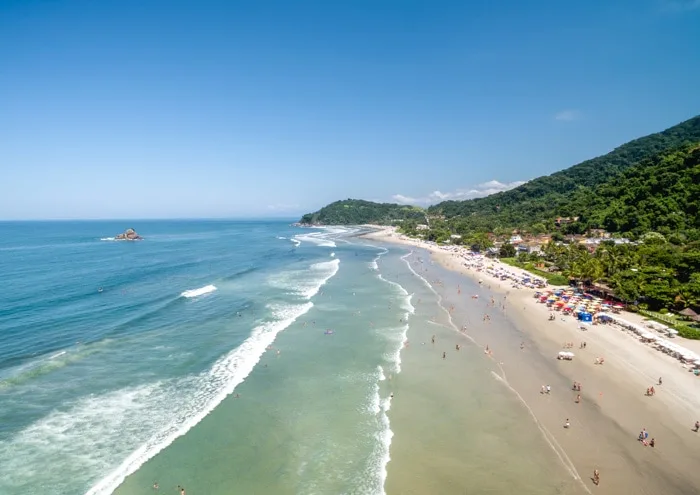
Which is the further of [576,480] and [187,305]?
[187,305]

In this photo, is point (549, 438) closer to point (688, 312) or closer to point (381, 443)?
point (381, 443)

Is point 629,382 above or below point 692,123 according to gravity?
below

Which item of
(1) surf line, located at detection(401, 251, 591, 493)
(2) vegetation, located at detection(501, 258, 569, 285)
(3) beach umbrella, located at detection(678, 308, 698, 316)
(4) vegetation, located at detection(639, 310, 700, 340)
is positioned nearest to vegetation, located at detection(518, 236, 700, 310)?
(3) beach umbrella, located at detection(678, 308, 698, 316)

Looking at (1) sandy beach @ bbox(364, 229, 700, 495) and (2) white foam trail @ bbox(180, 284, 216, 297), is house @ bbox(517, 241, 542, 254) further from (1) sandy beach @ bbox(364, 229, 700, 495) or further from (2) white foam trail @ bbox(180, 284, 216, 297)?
(2) white foam trail @ bbox(180, 284, 216, 297)

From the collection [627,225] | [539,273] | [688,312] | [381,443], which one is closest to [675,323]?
[688,312]

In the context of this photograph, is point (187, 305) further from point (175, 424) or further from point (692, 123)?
point (692, 123)

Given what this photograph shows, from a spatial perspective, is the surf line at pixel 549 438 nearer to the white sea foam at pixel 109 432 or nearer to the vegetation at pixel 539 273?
the white sea foam at pixel 109 432

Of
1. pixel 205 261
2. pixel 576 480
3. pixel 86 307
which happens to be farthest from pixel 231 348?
pixel 205 261
